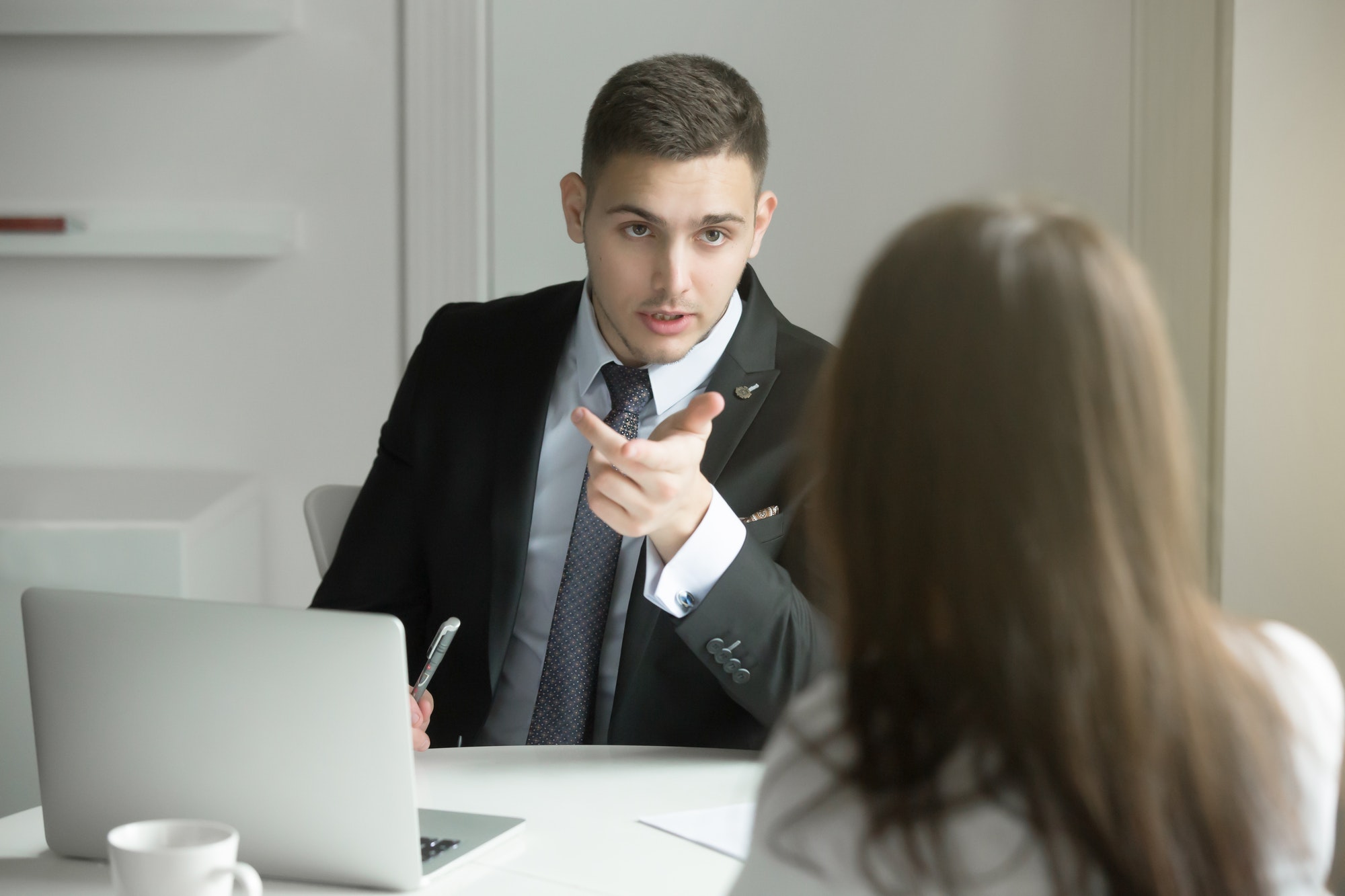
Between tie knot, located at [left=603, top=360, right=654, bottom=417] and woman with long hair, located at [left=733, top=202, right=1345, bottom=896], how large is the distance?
1016 millimetres

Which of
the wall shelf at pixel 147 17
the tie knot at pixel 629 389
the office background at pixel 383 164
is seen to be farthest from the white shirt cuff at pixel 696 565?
the wall shelf at pixel 147 17

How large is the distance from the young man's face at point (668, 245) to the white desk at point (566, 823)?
0.54 m

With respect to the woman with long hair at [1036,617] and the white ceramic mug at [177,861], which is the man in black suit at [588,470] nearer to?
the white ceramic mug at [177,861]

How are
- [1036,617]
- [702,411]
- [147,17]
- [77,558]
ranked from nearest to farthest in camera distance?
[1036,617]
[702,411]
[77,558]
[147,17]

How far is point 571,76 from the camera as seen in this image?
2617mm

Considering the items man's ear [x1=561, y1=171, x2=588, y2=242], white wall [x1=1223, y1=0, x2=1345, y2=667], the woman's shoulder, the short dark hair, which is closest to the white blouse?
the woman's shoulder

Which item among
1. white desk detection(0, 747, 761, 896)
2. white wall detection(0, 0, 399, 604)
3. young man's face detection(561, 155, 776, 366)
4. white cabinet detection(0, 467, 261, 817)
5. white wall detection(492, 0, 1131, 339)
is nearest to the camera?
white desk detection(0, 747, 761, 896)

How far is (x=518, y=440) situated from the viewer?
168cm

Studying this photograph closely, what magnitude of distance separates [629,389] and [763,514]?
0.80ft

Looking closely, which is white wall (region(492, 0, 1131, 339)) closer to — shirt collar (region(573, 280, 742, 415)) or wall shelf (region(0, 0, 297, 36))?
wall shelf (region(0, 0, 297, 36))

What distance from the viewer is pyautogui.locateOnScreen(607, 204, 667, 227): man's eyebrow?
1600 mm

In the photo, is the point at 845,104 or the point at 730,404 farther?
the point at 845,104

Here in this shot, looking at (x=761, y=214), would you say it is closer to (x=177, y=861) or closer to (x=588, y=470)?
(x=588, y=470)

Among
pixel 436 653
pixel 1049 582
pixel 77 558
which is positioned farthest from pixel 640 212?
pixel 77 558
